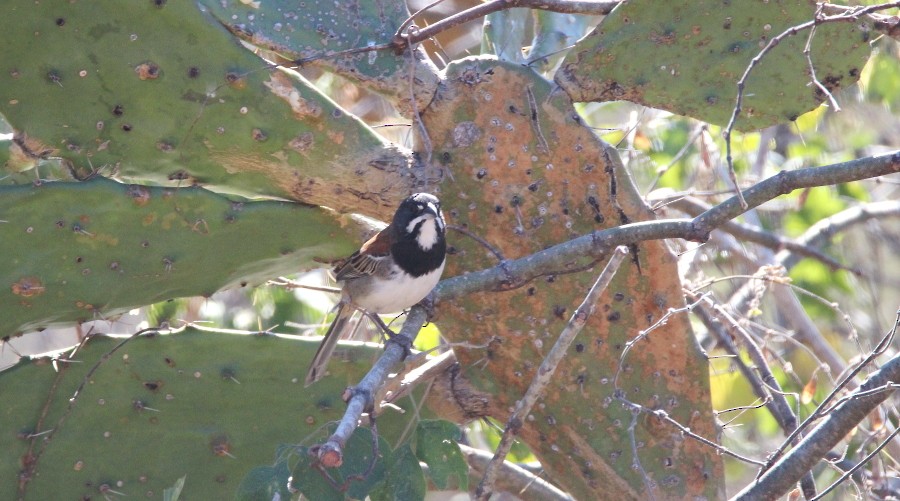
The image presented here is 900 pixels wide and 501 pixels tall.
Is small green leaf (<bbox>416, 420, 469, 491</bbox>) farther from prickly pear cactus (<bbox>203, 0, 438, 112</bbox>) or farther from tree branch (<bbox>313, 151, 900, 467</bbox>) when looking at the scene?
prickly pear cactus (<bbox>203, 0, 438, 112</bbox>)

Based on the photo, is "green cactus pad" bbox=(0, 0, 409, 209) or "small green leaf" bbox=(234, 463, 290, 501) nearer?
"small green leaf" bbox=(234, 463, 290, 501)

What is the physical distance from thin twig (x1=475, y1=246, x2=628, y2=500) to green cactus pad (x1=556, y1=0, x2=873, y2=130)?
0.75m

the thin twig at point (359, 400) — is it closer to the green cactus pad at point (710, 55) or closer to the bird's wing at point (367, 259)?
the bird's wing at point (367, 259)

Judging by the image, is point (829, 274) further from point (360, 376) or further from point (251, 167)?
point (251, 167)

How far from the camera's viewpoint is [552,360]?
2.13m

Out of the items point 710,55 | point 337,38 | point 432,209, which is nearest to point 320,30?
point 337,38

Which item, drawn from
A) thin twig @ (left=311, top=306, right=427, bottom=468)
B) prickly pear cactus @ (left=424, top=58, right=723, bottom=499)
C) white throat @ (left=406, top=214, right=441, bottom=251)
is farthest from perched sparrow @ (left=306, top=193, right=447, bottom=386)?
thin twig @ (left=311, top=306, right=427, bottom=468)

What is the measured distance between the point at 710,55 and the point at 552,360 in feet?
3.54

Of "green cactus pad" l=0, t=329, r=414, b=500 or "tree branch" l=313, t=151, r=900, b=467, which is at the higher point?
"tree branch" l=313, t=151, r=900, b=467

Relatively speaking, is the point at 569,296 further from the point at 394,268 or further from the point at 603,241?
the point at 394,268

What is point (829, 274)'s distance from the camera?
15.3 ft

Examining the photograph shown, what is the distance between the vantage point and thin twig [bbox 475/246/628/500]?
2039 millimetres

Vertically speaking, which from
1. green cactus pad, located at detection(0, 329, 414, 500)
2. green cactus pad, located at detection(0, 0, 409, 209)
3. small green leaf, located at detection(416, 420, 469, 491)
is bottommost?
green cactus pad, located at detection(0, 329, 414, 500)

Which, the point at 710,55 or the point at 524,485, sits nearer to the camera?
the point at 710,55
